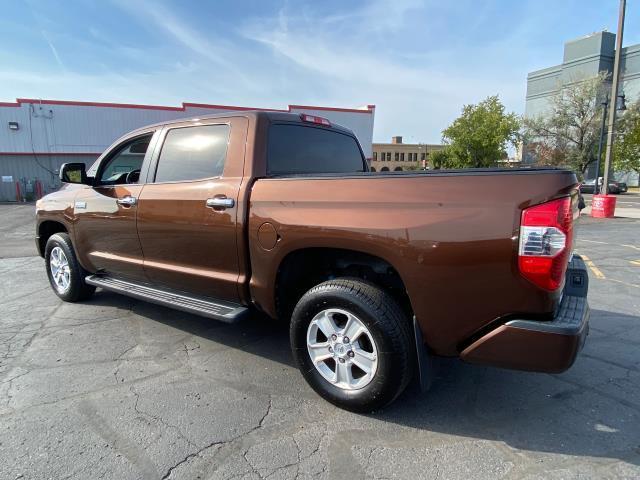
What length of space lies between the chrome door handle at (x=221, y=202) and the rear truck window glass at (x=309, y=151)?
384 mm

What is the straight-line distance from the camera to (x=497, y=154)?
46.4 metres

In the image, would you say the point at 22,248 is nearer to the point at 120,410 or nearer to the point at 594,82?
the point at 120,410

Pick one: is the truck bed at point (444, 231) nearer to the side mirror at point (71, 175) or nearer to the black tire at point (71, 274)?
the side mirror at point (71, 175)

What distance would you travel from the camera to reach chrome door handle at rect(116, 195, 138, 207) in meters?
3.87

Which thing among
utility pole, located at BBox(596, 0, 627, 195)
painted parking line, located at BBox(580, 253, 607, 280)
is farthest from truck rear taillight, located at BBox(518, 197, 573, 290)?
utility pole, located at BBox(596, 0, 627, 195)

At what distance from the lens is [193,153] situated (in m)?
3.64

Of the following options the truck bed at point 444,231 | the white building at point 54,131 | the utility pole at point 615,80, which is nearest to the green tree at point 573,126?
the utility pole at point 615,80

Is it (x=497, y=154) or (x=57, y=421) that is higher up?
(x=497, y=154)

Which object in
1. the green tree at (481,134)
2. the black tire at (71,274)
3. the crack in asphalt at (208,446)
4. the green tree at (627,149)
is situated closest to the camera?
the crack in asphalt at (208,446)

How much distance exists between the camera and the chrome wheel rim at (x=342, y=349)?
8.75ft

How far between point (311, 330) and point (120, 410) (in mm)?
1366

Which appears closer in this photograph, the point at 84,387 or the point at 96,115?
the point at 84,387

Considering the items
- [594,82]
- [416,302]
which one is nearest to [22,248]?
[416,302]

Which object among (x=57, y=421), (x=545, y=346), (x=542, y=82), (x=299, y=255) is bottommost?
(x=57, y=421)
